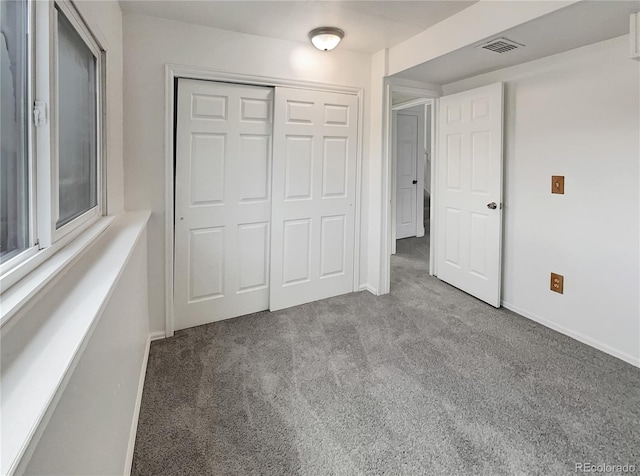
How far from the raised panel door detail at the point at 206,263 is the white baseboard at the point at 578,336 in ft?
8.22

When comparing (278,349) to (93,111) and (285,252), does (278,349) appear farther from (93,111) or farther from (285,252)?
(93,111)

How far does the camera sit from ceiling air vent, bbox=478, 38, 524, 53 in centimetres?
236

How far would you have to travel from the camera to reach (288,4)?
2.25m

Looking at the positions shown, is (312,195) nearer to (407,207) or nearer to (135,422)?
(135,422)

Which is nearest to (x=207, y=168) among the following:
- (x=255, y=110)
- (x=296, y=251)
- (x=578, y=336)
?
(x=255, y=110)

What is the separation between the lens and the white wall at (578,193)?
7.61 feet

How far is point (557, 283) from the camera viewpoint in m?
2.77

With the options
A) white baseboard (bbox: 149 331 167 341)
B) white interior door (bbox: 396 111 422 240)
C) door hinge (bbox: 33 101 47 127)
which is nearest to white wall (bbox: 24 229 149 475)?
door hinge (bbox: 33 101 47 127)

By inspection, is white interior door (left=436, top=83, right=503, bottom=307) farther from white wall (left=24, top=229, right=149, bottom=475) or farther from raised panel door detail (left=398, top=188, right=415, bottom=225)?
white wall (left=24, top=229, right=149, bottom=475)

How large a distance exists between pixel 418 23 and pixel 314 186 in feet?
4.77

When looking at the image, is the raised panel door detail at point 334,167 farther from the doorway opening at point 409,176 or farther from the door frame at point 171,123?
the doorway opening at point 409,176

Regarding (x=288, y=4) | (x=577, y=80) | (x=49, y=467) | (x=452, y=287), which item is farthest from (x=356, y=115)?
(x=49, y=467)

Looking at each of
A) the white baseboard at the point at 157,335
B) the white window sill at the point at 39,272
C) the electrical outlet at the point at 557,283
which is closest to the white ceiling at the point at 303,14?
the white window sill at the point at 39,272

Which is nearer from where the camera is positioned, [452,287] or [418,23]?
[418,23]
